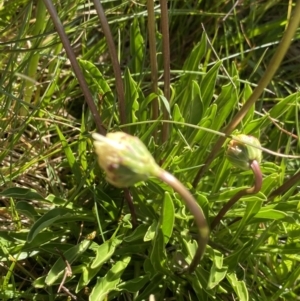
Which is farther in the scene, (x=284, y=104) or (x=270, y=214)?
(x=284, y=104)

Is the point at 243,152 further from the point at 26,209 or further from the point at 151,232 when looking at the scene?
the point at 26,209

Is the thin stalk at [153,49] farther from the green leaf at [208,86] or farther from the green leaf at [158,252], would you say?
the green leaf at [158,252]

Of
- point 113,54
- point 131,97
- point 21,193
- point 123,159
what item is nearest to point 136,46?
point 131,97

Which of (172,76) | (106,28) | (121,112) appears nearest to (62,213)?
(121,112)

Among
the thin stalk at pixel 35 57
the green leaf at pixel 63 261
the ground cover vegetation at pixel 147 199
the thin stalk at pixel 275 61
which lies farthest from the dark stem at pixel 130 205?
the thin stalk at pixel 35 57

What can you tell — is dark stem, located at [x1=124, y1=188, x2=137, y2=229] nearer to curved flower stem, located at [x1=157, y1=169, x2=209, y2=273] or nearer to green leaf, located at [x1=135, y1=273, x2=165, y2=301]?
green leaf, located at [x1=135, y1=273, x2=165, y2=301]
